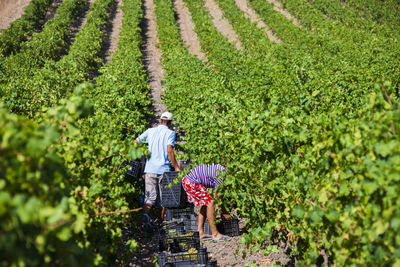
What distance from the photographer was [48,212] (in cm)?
153

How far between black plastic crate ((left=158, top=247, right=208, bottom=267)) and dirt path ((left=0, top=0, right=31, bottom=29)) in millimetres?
24677

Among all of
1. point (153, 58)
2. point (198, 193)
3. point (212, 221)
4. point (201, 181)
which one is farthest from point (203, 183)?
point (153, 58)

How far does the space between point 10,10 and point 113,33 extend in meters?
9.77

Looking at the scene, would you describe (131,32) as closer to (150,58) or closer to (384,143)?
(150,58)

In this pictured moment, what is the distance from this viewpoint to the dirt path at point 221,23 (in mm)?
22341

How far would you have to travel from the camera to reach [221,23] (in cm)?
2569

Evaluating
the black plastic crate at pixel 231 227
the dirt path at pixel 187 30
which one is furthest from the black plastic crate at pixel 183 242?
the dirt path at pixel 187 30

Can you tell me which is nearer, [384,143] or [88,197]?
[384,143]

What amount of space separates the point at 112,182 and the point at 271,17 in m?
22.8

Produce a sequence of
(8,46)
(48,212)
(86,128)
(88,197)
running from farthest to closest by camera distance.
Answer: (8,46), (86,128), (88,197), (48,212)

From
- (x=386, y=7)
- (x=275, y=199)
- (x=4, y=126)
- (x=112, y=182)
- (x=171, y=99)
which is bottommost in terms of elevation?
(x=386, y=7)

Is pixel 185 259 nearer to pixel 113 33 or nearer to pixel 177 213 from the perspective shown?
pixel 177 213

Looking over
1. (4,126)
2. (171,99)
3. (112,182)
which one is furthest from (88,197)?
(171,99)

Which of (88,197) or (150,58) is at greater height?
(88,197)
